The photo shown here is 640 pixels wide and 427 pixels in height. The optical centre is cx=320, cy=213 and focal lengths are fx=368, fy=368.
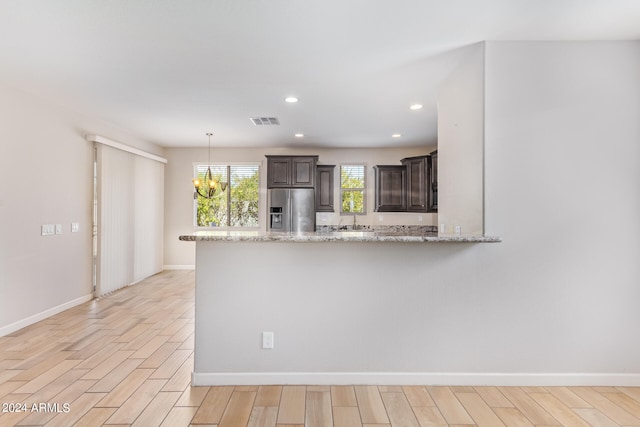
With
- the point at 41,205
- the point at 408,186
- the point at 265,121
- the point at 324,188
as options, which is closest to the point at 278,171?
the point at 324,188

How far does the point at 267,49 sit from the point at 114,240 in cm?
416

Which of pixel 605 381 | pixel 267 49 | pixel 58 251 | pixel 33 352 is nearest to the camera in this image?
pixel 605 381

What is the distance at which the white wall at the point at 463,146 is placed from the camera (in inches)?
111

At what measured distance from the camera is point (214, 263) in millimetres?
2707

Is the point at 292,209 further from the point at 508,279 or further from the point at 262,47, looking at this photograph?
the point at 508,279

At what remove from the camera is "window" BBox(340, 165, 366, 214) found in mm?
7379

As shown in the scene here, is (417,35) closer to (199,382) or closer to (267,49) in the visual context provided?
(267,49)

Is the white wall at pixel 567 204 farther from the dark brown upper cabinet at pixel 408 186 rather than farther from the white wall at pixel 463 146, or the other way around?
the dark brown upper cabinet at pixel 408 186

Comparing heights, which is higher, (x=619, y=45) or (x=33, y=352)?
(x=619, y=45)

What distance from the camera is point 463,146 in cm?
312

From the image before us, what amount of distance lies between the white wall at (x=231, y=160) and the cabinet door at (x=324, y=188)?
0.64 ft

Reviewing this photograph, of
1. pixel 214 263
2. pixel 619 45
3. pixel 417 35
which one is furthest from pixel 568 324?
pixel 214 263

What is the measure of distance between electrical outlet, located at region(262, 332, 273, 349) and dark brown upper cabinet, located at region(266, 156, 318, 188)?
4434 millimetres

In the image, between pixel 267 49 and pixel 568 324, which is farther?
pixel 267 49
